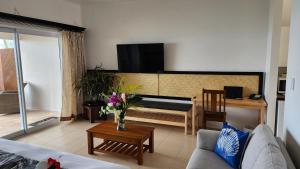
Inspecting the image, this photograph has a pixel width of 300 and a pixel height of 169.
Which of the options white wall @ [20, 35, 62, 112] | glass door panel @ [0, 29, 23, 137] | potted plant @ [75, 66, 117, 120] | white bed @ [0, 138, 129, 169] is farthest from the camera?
potted plant @ [75, 66, 117, 120]

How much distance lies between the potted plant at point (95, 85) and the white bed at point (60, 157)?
2.87 metres

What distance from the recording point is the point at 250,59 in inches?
161

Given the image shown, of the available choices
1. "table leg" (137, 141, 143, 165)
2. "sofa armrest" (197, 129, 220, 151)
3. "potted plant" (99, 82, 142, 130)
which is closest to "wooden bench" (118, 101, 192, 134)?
"potted plant" (99, 82, 142, 130)

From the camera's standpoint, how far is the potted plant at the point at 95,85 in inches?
195

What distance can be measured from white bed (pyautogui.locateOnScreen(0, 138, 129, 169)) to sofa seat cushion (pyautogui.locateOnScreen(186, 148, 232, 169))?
720 millimetres

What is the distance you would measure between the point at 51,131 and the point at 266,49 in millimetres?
4392

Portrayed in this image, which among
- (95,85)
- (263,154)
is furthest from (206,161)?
(95,85)

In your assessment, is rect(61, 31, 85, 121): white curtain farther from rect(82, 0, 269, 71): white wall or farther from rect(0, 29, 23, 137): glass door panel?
rect(0, 29, 23, 137): glass door panel

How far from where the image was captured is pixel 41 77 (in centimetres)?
466

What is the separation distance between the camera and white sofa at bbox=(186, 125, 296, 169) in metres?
1.48

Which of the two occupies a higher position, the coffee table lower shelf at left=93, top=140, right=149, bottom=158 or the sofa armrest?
the sofa armrest

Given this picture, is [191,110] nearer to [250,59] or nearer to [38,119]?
[250,59]

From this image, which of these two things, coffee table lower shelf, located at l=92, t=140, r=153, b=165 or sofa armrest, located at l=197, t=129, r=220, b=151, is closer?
sofa armrest, located at l=197, t=129, r=220, b=151

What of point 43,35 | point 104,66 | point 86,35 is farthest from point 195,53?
point 43,35
